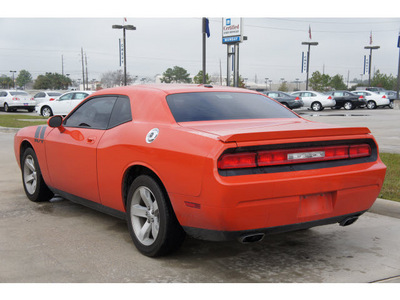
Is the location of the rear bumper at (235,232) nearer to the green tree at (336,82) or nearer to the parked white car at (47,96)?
the parked white car at (47,96)

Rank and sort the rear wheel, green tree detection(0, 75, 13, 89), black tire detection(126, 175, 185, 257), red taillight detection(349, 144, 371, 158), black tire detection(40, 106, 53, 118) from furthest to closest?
green tree detection(0, 75, 13, 89) < the rear wheel < black tire detection(40, 106, 53, 118) < red taillight detection(349, 144, 371, 158) < black tire detection(126, 175, 185, 257)

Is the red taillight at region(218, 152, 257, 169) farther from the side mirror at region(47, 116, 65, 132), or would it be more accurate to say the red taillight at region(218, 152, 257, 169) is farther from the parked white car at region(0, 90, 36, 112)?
the parked white car at region(0, 90, 36, 112)

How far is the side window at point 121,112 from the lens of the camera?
475 centimetres

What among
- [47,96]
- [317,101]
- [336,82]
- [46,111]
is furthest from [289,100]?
[336,82]

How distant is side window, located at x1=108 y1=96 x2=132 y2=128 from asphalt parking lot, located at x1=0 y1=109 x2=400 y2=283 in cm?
115

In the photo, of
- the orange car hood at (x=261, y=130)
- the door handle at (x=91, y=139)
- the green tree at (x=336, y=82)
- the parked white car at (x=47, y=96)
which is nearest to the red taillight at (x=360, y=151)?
the orange car hood at (x=261, y=130)

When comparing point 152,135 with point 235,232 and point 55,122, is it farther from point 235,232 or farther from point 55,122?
point 55,122

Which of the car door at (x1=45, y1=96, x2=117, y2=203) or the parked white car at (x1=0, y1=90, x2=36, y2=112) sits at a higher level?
the car door at (x1=45, y1=96, x2=117, y2=203)

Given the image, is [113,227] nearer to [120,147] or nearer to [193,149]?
[120,147]

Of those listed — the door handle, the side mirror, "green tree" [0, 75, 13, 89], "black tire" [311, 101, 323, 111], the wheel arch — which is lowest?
"green tree" [0, 75, 13, 89]

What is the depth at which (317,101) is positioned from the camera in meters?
34.8

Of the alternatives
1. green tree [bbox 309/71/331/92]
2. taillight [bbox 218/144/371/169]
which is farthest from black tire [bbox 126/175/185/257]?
green tree [bbox 309/71/331/92]

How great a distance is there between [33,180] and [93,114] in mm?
1693

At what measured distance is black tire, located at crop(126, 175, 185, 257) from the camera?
3998mm
